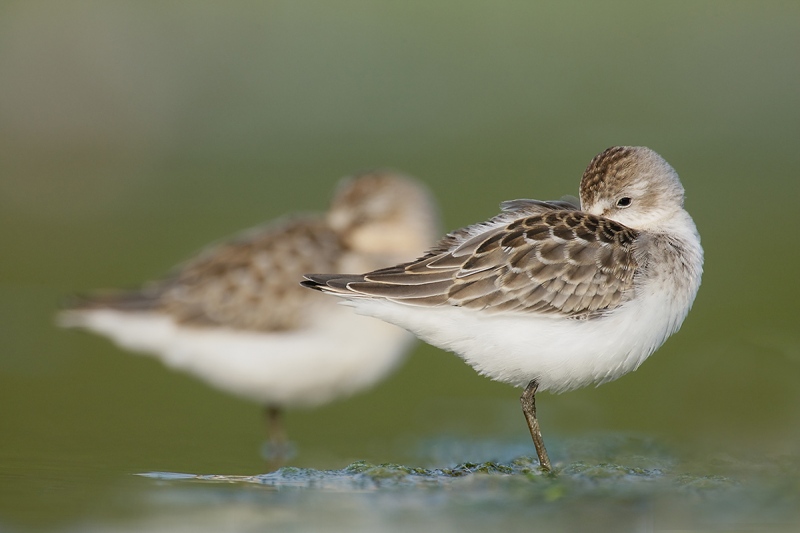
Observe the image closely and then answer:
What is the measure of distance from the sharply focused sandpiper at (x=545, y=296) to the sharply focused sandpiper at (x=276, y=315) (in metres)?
2.83

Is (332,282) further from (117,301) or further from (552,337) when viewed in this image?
(117,301)

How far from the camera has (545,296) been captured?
696 cm

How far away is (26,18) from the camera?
25.4 m

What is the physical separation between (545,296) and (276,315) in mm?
3733

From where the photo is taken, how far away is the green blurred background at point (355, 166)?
983cm

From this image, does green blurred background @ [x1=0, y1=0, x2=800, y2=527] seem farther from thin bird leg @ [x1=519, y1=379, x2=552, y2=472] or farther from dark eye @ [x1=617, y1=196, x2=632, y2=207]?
dark eye @ [x1=617, y1=196, x2=632, y2=207]

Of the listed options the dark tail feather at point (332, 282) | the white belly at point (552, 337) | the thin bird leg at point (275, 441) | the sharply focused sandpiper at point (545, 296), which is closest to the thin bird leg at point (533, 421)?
the sharply focused sandpiper at point (545, 296)

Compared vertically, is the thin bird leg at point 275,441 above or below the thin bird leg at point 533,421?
above

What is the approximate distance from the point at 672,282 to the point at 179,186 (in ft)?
44.4

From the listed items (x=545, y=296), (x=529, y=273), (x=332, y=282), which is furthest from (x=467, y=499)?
(x=332, y=282)

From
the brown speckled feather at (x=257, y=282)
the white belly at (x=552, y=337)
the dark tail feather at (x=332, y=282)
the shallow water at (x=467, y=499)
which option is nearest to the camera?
the shallow water at (x=467, y=499)

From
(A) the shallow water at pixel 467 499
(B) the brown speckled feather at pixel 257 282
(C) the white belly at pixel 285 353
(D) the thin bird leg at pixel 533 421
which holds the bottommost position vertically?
(A) the shallow water at pixel 467 499

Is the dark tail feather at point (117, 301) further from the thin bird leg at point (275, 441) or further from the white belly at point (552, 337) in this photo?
the white belly at point (552, 337)

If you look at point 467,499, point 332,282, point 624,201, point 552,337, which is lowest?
point 467,499
